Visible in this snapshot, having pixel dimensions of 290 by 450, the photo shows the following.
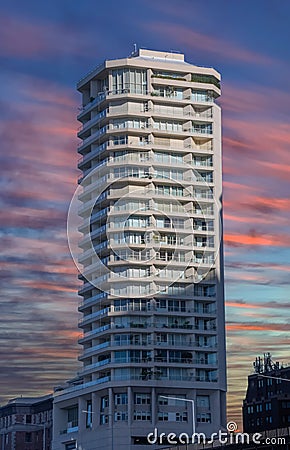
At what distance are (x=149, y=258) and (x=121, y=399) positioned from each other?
2278 cm

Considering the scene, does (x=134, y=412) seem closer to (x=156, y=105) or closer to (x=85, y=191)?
(x=85, y=191)

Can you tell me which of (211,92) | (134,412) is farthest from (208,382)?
(211,92)

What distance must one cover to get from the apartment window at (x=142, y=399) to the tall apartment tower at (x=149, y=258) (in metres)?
0.20

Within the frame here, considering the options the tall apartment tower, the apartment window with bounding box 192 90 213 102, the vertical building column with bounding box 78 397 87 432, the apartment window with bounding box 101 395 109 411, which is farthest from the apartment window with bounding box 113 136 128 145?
the vertical building column with bounding box 78 397 87 432

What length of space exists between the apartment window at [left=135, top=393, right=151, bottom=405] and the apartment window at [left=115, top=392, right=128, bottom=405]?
173 cm

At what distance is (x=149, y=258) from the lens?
16312 centimetres

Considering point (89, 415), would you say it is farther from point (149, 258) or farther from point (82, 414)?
point (149, 258)

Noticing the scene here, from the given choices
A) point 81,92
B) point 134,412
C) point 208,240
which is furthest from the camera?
point 81,92

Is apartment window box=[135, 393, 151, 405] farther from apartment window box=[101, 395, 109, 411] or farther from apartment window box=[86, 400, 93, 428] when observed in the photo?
apartment window box=[86, 400, 93, 428]

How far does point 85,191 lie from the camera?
174m

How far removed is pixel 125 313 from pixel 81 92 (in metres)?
43.9

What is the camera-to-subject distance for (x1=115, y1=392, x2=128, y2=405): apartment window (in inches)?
6274

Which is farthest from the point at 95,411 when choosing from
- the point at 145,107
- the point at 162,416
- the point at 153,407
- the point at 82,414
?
the point at 145,107

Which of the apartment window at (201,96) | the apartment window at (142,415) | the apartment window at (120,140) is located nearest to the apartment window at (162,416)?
the apartment window at (142,415)
